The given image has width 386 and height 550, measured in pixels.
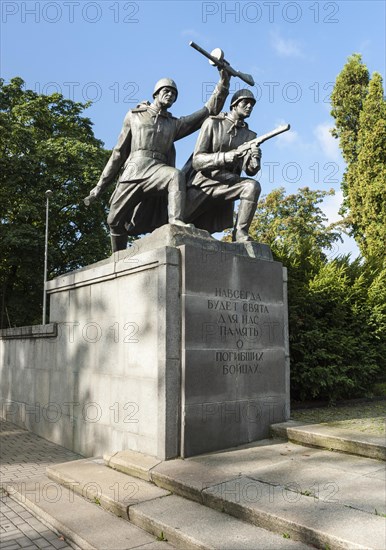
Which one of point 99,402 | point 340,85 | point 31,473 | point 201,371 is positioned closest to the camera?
point 201,371

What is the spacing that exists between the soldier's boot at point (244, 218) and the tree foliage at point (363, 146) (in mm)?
13718

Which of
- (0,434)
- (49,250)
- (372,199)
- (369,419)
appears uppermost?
(372,199)

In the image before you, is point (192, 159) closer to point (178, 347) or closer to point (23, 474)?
point (178, 347)

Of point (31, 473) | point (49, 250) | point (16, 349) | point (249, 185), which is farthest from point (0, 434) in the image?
point (49, 250)

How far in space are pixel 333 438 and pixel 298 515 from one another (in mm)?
1802

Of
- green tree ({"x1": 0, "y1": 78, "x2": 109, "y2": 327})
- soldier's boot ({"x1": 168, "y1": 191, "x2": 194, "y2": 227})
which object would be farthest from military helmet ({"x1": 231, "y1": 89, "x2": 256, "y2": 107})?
green tree ({"x1": 0, "y1": 78, "x2": 109, "y2": 327})

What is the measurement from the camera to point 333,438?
5.23m

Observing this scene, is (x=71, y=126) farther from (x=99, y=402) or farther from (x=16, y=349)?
(x=99, y=402)

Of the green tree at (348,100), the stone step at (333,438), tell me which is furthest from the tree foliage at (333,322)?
the green tree at (348,100)

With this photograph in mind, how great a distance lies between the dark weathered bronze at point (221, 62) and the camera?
21.6ft

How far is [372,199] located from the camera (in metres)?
20.4

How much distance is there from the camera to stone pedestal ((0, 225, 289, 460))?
554 cm

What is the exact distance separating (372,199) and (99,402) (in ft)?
55.9

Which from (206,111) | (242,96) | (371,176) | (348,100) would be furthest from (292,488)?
(348,100)
